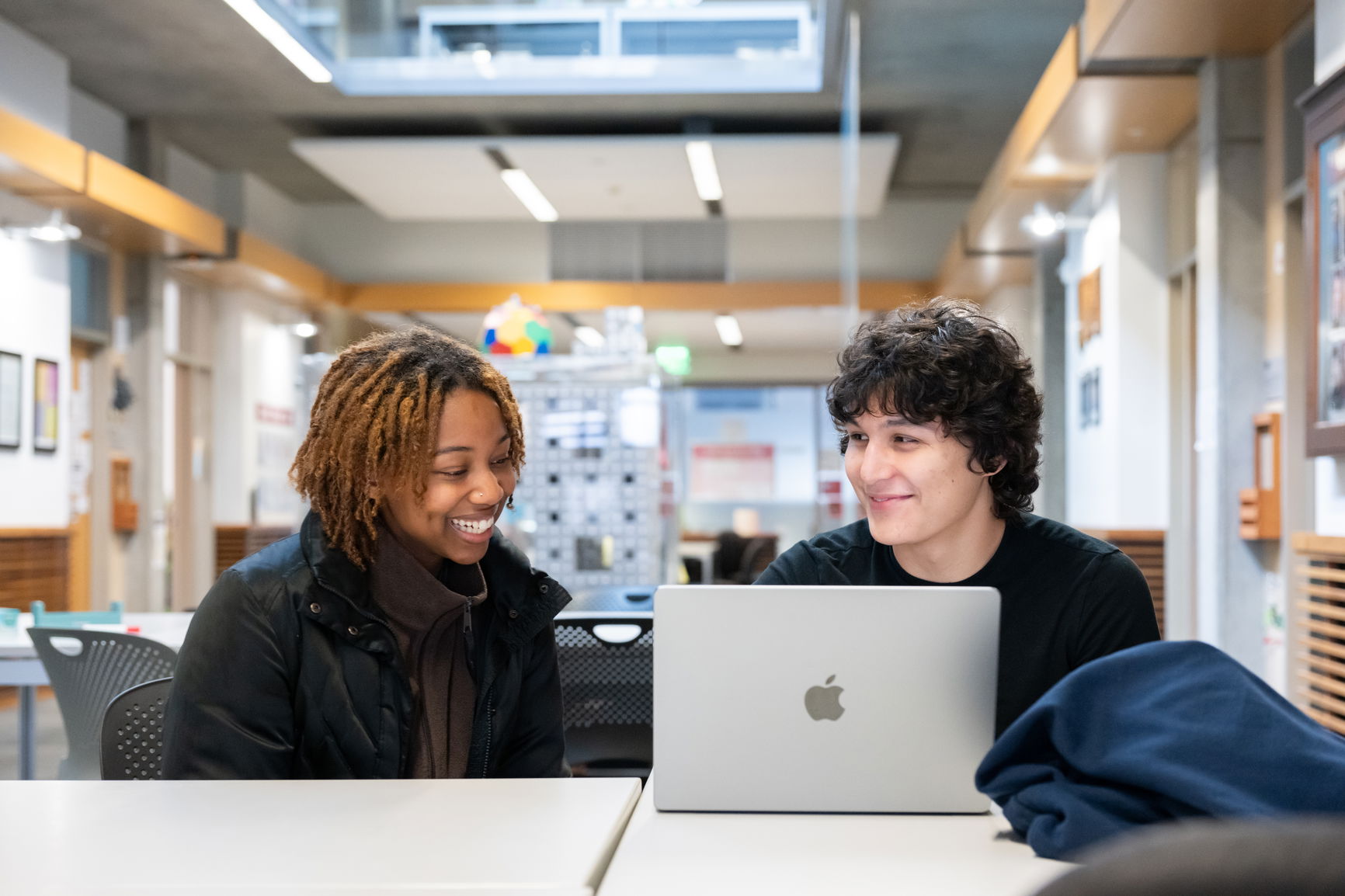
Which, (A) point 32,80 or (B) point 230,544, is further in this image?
(B) point 230,544

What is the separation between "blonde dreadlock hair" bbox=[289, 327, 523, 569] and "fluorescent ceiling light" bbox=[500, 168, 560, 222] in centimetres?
761

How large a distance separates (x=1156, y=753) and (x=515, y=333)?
6.32 meters

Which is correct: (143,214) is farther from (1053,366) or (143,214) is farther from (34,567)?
(1053,366)

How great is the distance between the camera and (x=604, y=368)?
684 centimetres

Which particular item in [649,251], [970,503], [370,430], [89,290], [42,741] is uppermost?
[649,251]

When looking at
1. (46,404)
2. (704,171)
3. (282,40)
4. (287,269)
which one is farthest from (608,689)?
(287,269)

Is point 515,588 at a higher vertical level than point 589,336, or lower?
lower

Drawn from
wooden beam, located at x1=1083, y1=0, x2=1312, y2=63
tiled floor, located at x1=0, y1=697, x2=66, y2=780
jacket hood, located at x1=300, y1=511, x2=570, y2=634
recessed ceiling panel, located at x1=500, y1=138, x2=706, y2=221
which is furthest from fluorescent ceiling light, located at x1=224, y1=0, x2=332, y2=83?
jacket hood, located at x1=300, y1=511, x2=570, y2=634

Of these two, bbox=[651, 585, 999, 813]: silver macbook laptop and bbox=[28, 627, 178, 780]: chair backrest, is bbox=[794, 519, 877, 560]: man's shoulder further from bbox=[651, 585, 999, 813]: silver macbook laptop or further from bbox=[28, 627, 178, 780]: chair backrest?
bbox=[28, 627, 178, 780]: chair backrest

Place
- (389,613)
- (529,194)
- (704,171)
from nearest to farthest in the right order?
(389,613) < (704,171) < (529,194)

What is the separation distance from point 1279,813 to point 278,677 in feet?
4.09

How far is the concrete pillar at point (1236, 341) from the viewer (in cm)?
516

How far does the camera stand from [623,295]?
11398mm

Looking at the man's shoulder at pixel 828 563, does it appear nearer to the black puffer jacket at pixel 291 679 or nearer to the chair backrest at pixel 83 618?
the black puffer jacket at pixel 291 679
